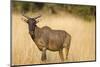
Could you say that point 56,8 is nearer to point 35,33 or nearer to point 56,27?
point 56,27

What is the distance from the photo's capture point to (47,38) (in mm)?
2488

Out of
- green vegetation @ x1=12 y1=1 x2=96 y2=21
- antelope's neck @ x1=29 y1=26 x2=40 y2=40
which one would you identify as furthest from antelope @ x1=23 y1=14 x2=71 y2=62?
green vegetation @ x1=12 y1=1 x2=96 y2=21

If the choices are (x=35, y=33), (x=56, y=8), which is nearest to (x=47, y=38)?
(x=35, y=33)

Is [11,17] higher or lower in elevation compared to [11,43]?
higher

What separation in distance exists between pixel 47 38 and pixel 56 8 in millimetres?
388

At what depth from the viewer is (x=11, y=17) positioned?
7.55 feet

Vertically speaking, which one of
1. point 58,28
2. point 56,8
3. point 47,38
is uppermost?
point 56,8

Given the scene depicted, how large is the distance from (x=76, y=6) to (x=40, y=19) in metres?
0.52

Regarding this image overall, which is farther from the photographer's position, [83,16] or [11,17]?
[83,16]

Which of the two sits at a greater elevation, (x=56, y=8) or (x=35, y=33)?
(x=56, y=8)

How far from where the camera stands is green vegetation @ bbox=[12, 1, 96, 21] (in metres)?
2.35

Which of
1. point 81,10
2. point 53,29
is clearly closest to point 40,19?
point 53,29

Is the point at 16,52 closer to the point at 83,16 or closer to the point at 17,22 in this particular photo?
the point at 17,22

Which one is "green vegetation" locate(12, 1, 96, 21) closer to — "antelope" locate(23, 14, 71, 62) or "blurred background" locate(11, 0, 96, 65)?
"blurred background" locate(11, 0, 96, 65)
